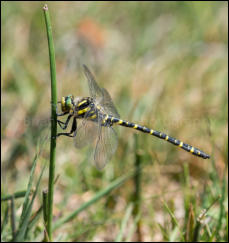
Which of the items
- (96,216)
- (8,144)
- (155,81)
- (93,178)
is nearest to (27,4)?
(155,81)

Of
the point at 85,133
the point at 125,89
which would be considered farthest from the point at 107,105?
the point at 125,89

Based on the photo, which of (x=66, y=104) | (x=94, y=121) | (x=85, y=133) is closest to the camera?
(x=66, y=104)

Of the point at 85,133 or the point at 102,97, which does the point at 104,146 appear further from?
the point at 102,97

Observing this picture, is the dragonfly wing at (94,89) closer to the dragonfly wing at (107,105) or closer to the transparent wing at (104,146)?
the dragonfly wing at (107,105)

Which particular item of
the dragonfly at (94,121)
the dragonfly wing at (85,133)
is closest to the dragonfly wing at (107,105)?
the dragonfly at (94,121)

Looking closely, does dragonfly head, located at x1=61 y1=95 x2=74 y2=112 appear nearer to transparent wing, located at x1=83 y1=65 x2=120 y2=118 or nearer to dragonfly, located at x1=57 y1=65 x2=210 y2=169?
dragonfly, located at x1=57 y1=65 x2=210 y2=169

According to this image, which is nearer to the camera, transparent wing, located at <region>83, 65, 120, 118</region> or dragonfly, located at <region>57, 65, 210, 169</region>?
dragonfly, located at <region>57, 65, 210, 169</region>

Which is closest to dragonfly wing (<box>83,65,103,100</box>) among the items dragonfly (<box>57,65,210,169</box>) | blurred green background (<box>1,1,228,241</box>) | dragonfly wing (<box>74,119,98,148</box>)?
dragonfly (<box>57,65,210,169</box>)

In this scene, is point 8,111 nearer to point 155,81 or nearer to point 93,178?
point 93,178
